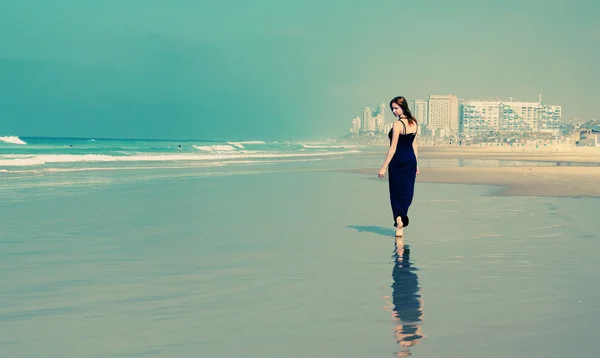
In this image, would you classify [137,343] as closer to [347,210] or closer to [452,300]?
[452,300]

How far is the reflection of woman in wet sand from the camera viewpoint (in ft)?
14.9

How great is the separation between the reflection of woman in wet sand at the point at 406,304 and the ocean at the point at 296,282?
2 centimetres

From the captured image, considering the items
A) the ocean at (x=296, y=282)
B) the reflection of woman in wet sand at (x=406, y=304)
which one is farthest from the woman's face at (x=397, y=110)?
the reflection of woman in wet sand at (x=406, y=304)

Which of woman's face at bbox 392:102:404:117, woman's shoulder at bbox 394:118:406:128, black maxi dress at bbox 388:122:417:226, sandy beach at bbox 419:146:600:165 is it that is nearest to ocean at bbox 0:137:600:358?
black maxi dress at bbox 388:122:417:226

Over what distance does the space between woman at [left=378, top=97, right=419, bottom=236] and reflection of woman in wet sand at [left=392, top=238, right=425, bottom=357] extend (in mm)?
1902

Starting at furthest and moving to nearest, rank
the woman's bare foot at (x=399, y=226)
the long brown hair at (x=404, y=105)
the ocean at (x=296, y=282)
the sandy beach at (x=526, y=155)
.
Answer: the sandy beach at (x=526, y=155), the long brown hair at (x=404, y=105), the woman's bare foot at (x=399, y=226), the ocean at (x=296, y=282)

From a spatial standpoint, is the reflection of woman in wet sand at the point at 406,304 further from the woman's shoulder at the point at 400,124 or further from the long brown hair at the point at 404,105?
the long brown hair at the point at 404,105

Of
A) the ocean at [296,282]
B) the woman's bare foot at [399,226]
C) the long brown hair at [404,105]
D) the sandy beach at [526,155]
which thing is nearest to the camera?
the ocean at [296,282]

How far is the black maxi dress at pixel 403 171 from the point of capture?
32.1 feet

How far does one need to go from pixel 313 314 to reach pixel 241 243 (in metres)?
3.92

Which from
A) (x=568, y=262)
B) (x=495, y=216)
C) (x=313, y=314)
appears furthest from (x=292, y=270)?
(x=495, y=216)

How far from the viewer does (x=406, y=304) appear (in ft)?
18.3

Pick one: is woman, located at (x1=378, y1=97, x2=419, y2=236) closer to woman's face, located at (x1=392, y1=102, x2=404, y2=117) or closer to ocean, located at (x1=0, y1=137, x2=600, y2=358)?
woman's face, located at (x1=392, y1=102, x2=404, y2=117)

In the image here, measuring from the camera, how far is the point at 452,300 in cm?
568
